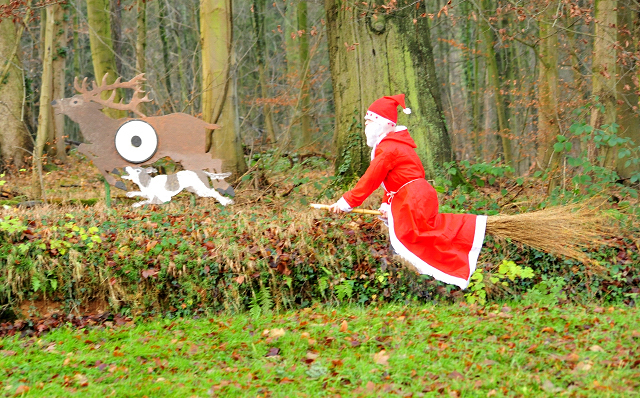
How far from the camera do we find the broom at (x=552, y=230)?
644cm

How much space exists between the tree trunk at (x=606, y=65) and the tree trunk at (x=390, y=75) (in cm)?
223

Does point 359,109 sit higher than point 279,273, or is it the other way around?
point 359,109

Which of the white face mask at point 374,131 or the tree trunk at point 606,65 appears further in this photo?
the tree trunk at point 606,65

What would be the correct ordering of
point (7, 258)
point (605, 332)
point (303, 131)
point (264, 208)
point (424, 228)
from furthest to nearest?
point (303, 131), point (264, 208), point (7, 258), point (424, 228), point (605, 332)

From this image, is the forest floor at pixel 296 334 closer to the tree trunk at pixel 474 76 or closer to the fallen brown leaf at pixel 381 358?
the fallen brown leaf at pixel 381 358

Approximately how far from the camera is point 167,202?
28.3ft

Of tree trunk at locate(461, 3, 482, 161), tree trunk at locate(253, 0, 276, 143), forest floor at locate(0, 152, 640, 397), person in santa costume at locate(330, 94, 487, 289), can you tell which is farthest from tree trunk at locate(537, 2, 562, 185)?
tree trunk at locate(253, 0, 276, 143)

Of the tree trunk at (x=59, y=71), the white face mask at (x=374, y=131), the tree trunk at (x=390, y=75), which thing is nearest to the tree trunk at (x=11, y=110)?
the tree trunk at (x=59, y=71)

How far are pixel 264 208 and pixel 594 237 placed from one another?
166 inches

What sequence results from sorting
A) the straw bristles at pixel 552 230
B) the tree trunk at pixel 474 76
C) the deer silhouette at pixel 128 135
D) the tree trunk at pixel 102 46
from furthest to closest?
the tree trunk at pixel 474 76, the tree trunk at pixel 102 46, the deer silhouette at pixel 128 135, the straw bristles at pixel 552 230

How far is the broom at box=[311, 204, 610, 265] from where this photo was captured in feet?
21.1

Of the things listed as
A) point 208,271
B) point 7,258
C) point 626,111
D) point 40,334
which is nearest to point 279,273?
point 208,271

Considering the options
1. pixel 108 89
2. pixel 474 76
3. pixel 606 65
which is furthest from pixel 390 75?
pixel 474 76

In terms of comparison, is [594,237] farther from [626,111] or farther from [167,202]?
[167,202]
